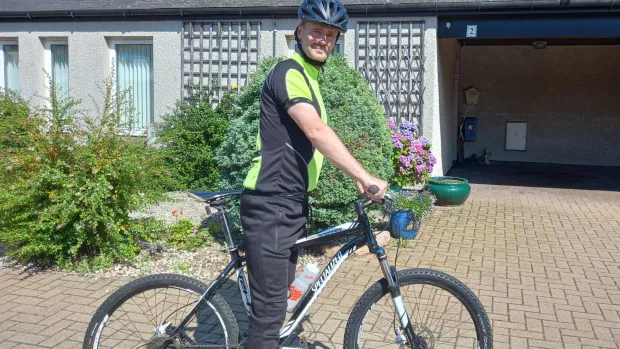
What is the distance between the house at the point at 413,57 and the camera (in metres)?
8.98

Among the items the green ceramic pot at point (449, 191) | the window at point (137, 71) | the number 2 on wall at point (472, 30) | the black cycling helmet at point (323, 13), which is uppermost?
the number 2 on wall at point (472, 30)

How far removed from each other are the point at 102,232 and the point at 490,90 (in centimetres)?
1160

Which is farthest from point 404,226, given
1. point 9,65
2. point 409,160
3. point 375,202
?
point 9,65

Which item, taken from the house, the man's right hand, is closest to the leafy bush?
the house

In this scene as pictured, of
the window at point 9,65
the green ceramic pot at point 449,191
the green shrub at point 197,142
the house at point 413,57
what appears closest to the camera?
the green ceramic pot at point 449,191

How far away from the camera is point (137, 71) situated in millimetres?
10945

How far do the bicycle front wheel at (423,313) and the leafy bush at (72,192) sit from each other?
9.86ft

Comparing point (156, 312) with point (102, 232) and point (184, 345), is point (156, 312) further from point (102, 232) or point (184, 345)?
point (102, 232)

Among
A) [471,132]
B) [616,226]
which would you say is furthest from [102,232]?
[471,132]

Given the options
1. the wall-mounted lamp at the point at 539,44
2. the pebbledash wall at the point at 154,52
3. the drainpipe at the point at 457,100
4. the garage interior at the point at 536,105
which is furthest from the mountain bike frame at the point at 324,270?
the wall-mounted lamp at the point at 539,44

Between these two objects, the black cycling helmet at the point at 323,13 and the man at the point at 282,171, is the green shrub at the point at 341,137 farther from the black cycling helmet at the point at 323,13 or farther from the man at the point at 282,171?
the black cycling helmet at the point at 323,13

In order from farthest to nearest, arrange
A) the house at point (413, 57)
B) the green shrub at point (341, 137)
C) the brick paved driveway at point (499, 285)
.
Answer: the house at point (413, 57) → the green shrub at point (341, 137) → the brick paved driveway at point (499, 285)

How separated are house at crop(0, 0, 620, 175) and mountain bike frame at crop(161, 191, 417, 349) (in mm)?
5270

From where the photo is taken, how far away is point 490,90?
1484 cm
